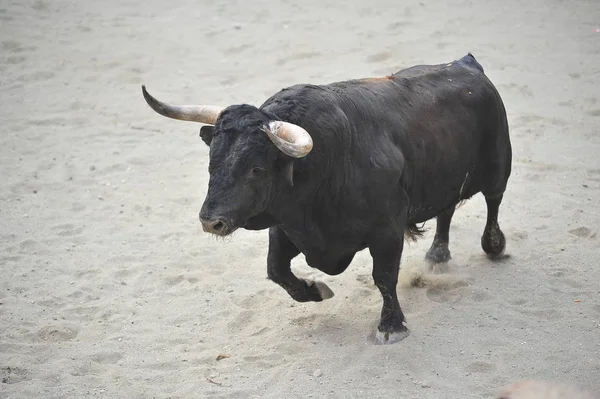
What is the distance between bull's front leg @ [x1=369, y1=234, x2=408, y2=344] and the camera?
5792 millimetres

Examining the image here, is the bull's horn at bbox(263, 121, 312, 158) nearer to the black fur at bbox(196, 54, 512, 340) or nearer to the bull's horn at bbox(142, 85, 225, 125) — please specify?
the black fur at bbox(196, 54, 512, 340)

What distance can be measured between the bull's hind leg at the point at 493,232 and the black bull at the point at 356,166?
0.32 m

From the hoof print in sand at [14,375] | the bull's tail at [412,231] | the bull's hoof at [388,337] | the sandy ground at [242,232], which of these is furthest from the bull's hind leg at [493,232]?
the hoof print in sand at [14,375]

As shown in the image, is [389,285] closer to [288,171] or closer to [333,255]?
[333,255]

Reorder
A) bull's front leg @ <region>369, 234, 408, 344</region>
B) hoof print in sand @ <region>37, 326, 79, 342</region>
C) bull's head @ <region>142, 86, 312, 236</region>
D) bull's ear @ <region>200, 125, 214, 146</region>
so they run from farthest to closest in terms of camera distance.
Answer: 1. hoof print in sand @ <region>37, 326, 79, 342</region>
2. bull's front leg @ <region>369, 234, 408, 344</region>
3. bull's ear @ <region>200, 125, 214, 146</region>
4. bull's head @ <region>142, 86, 312, 236</region>

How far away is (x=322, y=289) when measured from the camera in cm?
630

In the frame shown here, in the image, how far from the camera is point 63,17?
1285 centimetres

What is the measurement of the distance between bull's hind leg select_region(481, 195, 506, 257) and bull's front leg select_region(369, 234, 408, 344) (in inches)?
54.3

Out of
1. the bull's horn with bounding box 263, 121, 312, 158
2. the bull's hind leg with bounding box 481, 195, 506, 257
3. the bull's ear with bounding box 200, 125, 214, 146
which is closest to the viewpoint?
the bull's horn with bounding box 263, 121, 312, 158

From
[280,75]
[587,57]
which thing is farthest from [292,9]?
[587,57]

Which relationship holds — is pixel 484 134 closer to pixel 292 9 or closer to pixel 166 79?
pixel 166 79

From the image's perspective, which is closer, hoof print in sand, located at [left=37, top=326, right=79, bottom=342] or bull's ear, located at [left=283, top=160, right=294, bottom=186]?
bull's ear, located at [left=283, top=160, right=294, bottom=186]

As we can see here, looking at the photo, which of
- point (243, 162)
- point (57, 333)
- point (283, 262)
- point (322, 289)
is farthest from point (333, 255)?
point (57, 333)

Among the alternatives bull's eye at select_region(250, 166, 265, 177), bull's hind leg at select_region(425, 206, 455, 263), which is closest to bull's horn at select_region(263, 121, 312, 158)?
bull's eye at select_region(250, 166, 265, 177)
